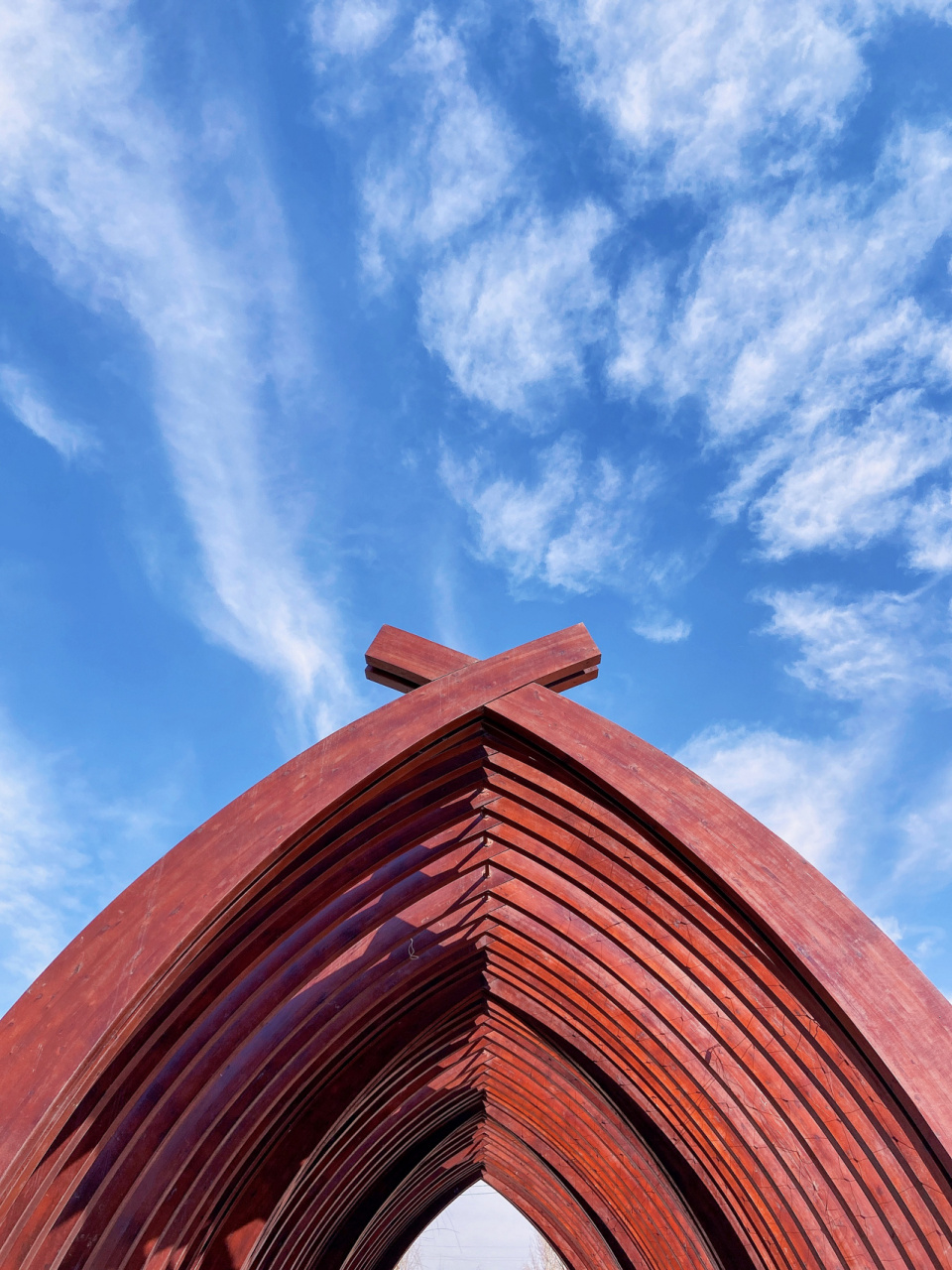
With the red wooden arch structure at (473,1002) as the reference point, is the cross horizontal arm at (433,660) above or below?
above

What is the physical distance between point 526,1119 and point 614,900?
9841 millimetres

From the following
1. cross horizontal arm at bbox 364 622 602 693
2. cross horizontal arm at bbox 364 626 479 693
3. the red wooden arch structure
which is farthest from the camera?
cross horizontal arm at bbox 364 626 479 693

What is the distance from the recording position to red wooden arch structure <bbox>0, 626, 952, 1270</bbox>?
432 cm

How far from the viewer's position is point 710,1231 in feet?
31.4

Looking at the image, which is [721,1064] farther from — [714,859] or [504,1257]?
[504,1257]

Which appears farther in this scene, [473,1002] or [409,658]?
[473,1002]

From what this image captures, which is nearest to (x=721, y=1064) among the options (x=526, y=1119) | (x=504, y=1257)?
(x=526, y=1119)

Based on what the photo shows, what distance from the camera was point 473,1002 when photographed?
10719 millimetres

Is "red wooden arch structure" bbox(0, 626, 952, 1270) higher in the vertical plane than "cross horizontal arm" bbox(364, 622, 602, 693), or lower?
lower

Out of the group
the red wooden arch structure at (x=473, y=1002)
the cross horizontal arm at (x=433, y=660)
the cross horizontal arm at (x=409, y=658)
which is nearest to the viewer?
the red wooden arch structure at (x=473, y=1002)

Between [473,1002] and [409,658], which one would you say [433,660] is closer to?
[409,658]

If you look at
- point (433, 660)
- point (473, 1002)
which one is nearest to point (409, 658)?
point (433, 660)

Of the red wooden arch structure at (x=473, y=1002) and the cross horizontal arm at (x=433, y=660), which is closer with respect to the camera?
the red wooden arch structure at (x=473, y=1002)

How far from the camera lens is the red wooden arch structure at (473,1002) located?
4.32 metres
